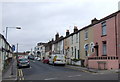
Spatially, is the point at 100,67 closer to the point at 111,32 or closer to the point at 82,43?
the point at 111,32

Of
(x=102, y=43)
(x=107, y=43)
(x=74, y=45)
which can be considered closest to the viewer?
(x=107, y=43)

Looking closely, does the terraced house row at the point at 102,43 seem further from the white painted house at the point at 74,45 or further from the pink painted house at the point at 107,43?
the white painted house at the point at 74,45

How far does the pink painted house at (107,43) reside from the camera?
2198 centimetres

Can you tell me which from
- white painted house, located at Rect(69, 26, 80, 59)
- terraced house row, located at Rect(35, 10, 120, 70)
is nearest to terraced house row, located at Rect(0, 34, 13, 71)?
terraced house row, located at Rect(35, 10, 120, 70)

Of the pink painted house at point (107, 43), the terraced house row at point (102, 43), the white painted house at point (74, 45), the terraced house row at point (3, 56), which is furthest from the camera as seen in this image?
the white painted house at point (74, 45)

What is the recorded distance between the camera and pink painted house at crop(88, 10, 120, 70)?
2198 cm

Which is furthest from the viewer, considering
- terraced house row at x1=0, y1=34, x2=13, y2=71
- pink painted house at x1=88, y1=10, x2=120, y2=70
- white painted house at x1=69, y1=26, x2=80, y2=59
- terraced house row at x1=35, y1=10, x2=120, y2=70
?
white painted house at x1=69, y1=26, x2=80, y2=59

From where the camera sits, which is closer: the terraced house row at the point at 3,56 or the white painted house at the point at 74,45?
the terraced house row at the point at 3,56

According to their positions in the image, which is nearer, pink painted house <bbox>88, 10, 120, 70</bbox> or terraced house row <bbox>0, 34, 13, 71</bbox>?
pink painted house <bbox>88, 10, 120, 70</bbox>

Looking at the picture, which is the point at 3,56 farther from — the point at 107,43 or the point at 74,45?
the point at 107,43

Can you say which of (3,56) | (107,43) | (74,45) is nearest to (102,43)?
(107,43)

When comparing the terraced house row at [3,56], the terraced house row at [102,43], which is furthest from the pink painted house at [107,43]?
the terraced house row at [3,56]

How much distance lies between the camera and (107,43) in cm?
2427

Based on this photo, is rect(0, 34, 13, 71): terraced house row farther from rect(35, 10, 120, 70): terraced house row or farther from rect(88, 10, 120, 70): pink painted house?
rect(88, 10, 120, 70): pink painted house
